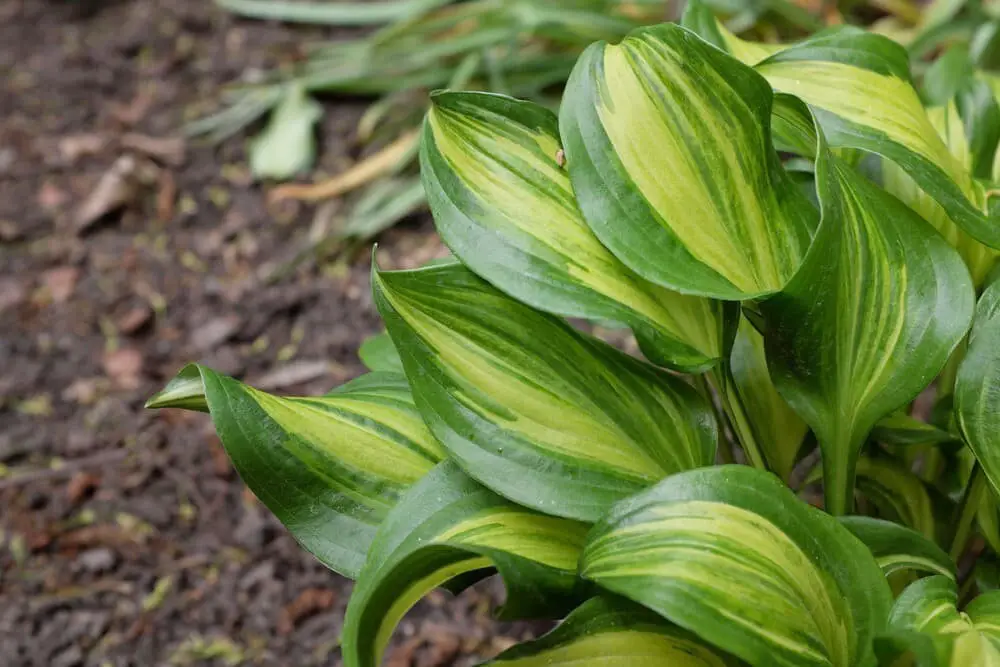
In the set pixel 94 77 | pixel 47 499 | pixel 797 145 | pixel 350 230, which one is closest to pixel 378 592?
pixel 797 145

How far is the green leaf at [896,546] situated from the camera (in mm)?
710

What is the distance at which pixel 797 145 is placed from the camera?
0.79 m

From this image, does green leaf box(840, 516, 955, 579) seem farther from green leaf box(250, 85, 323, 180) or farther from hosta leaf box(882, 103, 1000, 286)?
green leaf box(250, 85, 323, 180)

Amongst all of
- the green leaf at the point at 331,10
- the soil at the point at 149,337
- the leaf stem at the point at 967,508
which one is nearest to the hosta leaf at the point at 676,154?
the leaf stem at the point at 967,508

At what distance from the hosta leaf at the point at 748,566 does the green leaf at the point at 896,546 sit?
10cm

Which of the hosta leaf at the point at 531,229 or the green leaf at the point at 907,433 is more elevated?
the hosta leaf at the point at 531,229

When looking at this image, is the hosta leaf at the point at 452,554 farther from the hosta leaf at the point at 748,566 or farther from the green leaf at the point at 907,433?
the green leaf at the point at 907,433

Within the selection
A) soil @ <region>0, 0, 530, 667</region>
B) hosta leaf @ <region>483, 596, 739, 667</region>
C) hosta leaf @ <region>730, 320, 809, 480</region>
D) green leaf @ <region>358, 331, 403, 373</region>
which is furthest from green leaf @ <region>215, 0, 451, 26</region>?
hosta leaf @ <region>483, 596, 739, 667</region>

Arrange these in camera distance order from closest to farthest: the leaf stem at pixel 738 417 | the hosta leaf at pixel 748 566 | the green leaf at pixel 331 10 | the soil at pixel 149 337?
the hosta leaf at pixel 748 566 < the leaf stem at pixel 738 417 < the soil at pixel 149 337 < the green leaf at pixel 331 10

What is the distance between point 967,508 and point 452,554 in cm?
45

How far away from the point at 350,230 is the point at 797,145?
1128 millimetres

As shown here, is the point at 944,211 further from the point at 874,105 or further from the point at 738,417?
the point at 738,417

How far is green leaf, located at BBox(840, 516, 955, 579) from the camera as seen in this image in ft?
2.33

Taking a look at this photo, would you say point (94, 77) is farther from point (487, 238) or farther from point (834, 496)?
point (834, 496)
